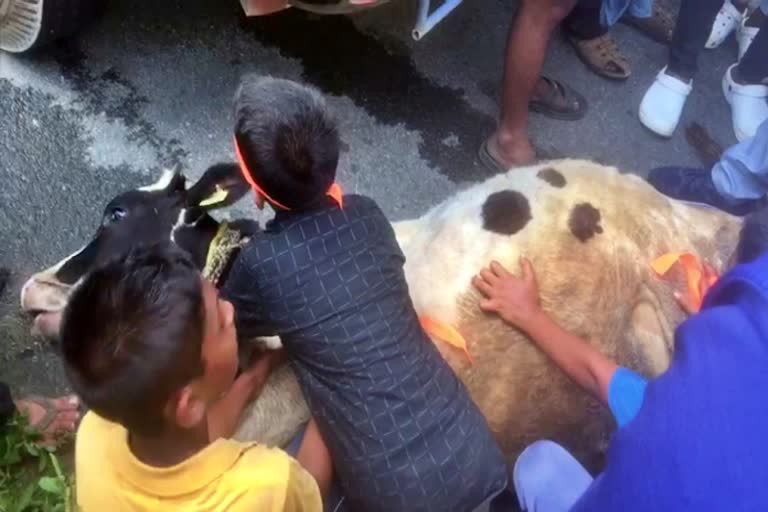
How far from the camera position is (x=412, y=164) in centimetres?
346

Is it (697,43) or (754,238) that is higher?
(754,238)

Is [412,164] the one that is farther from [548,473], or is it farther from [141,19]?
[548,473]

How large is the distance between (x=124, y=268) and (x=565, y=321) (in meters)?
1.08

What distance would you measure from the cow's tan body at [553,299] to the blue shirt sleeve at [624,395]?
30 centimetres

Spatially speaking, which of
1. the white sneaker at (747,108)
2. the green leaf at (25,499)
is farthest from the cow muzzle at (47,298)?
the white sneaker at (747,108)

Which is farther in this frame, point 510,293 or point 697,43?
point 697,43

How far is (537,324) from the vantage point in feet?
7.32

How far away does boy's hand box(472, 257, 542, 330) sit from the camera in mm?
2225

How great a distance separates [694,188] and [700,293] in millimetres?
1132

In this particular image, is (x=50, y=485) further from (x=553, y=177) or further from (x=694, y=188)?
(x=694, y=188)

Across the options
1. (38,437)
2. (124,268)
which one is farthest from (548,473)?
(38,437)

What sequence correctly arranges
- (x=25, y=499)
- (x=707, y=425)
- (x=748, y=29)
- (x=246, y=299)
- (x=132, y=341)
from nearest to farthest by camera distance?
(x=707, y=425) < (x=132, y=341) < (x=246, y=299) < (x=25, y=499) < (x=748, y=29)

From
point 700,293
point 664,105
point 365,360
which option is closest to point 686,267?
point 700,293

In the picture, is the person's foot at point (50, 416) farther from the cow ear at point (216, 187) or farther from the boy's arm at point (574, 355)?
the boy's arm at point (574, 355)
